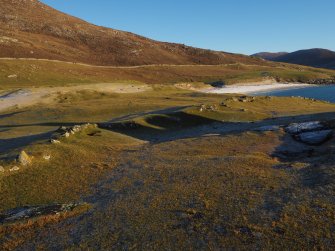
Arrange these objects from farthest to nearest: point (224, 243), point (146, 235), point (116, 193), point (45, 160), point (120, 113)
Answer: point (120, 113) < point (45, 160) < point (116, 193) < point (146, 235) < point (224, 243)

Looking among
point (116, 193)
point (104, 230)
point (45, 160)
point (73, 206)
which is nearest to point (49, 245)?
point (104, 230)

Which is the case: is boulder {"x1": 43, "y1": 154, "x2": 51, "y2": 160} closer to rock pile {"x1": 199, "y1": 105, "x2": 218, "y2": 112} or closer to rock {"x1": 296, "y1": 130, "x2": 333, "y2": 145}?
rock {"x1": 296, "y1": 130, "x2": 333, "y2": 145}

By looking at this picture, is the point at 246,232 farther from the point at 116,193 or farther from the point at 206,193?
the point at 116,193

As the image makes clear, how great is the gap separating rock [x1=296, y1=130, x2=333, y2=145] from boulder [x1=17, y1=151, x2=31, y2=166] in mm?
26727

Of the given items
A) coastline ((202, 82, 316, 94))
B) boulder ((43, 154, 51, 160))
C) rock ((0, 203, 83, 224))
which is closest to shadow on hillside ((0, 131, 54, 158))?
boulder ((43, 154, 51, 160))

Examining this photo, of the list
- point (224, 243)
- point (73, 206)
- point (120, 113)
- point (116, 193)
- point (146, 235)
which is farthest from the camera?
point (120, 113)

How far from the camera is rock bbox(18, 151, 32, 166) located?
3106 cm

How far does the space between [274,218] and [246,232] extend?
220 cm

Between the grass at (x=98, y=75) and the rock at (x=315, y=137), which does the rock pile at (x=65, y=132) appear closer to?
the rock at (x=315, y=137)

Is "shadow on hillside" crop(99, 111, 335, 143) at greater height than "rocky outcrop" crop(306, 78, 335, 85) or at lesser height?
lesser

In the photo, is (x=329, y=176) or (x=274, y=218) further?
(x=329, y=176)

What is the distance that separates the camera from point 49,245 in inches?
753

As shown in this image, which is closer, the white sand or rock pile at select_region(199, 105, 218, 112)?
rock pile at select_region(199, 105, 218, 112)

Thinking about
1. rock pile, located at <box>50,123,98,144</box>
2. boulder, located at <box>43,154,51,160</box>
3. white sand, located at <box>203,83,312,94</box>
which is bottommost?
white sand, located at <box>203,83,312,94</box>
